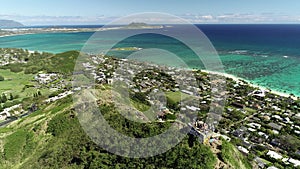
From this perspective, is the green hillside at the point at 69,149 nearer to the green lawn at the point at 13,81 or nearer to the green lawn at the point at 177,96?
the green lawn at the point at 177,96

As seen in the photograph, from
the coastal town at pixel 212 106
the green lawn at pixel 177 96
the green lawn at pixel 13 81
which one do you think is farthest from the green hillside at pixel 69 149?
the green lawn at pixel 13 81

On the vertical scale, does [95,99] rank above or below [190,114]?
above

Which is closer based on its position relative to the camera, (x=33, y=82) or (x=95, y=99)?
(x=95, y=99)

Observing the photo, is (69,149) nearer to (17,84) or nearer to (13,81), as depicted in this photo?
(17,84)

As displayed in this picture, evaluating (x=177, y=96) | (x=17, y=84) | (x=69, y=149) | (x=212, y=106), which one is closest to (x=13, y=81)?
(x=17, y=84)

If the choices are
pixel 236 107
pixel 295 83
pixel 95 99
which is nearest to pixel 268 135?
pixel 236 107

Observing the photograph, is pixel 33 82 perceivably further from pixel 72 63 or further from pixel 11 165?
pixel 11 165

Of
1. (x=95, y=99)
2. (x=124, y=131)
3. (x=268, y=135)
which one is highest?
(x=95, y=99)

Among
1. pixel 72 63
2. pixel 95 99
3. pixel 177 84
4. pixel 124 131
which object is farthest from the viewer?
pixel 72 63

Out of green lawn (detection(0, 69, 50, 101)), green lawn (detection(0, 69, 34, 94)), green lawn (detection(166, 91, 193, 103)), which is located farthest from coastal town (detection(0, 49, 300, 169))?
green lawn (detection(0, 69, 34, 94))
